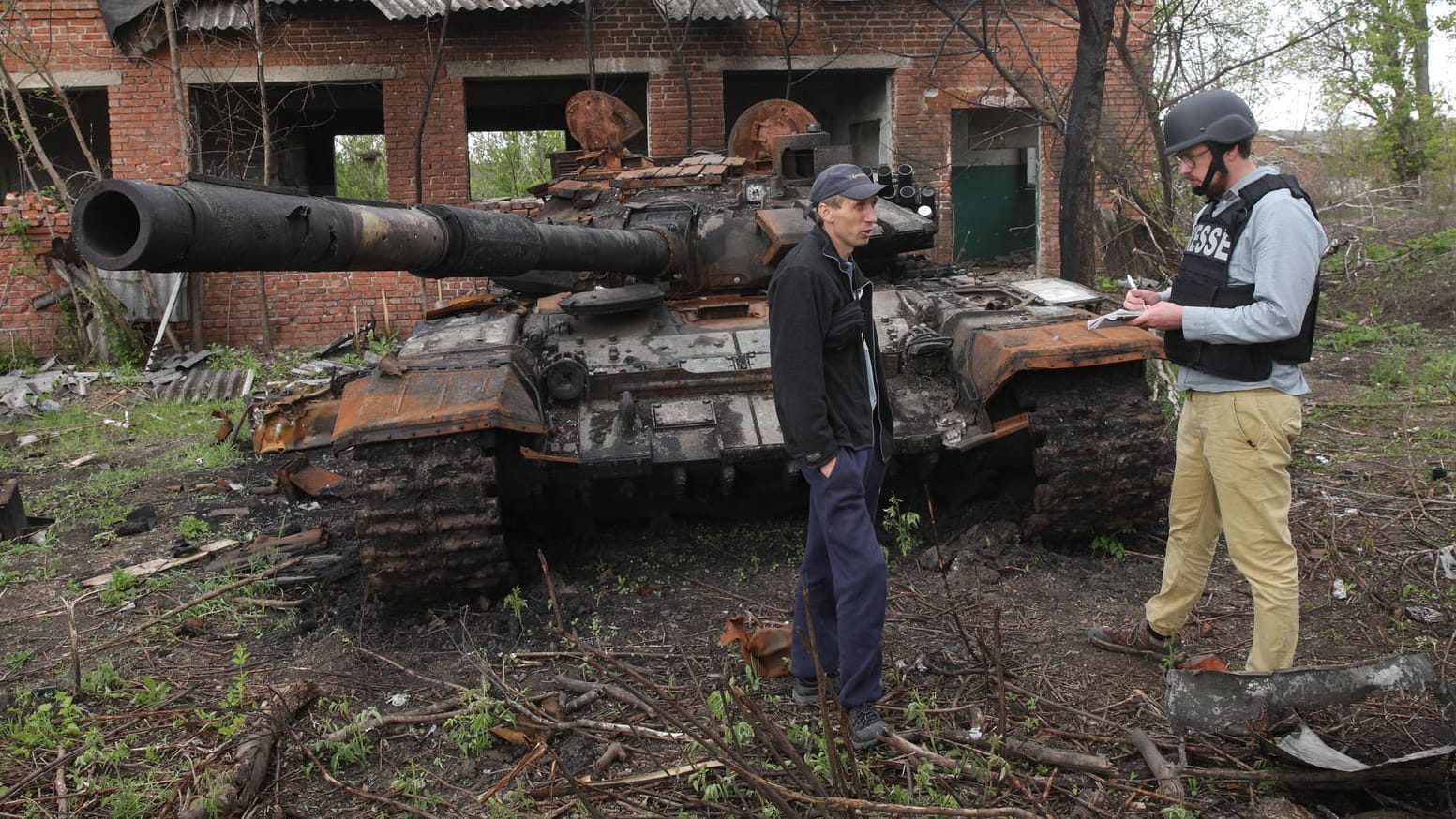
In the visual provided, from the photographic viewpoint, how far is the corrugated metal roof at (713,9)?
13.3m

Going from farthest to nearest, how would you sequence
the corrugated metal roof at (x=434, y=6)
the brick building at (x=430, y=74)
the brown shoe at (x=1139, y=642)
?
1. the brick building at (x=430, y=74)
2. the corrugated metal roof at (x=434, y=6)
3. the brown shoe at (x=1139, y=642)

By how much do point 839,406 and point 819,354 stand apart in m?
0.22

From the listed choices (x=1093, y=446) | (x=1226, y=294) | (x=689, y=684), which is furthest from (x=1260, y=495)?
(x=689, y=684)

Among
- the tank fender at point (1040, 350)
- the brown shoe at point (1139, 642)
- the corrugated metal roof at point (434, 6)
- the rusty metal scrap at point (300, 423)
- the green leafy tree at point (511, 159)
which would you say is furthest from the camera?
the green leafy tree at point (511, 159)

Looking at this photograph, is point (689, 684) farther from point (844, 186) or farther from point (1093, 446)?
point (1093, 446)

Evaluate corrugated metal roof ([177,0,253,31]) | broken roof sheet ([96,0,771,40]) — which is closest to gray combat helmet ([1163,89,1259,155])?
broken roof sheet ([96,0,771,40])

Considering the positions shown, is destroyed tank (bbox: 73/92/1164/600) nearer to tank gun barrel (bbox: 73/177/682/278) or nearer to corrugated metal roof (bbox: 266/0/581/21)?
tank gun barrel (bbox: 73/177/682/278)

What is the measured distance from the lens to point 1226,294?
13.1ft

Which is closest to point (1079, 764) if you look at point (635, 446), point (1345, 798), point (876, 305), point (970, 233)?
point (1345, 798)

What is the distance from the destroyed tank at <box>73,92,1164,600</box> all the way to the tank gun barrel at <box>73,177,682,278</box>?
0.06 ft

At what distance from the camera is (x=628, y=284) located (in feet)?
21.9

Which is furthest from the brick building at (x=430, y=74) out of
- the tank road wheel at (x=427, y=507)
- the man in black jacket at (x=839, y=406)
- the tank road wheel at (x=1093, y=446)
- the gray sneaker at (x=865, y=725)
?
the gray sneaker at (x=865, y=725)

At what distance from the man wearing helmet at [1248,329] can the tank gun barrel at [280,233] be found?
2.41 meters

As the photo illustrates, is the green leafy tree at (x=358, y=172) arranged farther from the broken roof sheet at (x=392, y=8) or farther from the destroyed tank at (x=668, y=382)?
the destroyed tank at (x=668, y=382)
